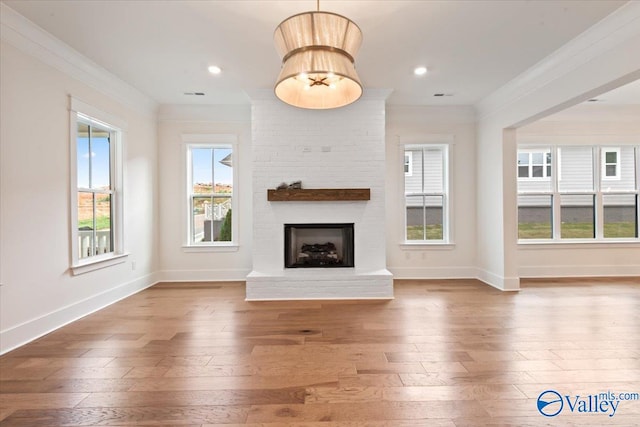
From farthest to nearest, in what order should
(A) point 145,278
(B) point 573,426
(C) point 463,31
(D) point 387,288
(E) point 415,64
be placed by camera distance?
(A) point 145,278, (D) point 387,288, (E) point 415,64, (C) point 463,31, (B) point 573,426

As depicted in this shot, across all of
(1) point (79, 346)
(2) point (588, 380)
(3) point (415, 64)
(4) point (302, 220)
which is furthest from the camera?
(4) point (302, 220)

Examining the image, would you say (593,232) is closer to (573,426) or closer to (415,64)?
(415,64)

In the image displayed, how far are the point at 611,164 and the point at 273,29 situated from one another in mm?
5935

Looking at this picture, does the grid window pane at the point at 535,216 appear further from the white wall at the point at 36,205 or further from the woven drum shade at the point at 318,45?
the white wall at the point at 36,205

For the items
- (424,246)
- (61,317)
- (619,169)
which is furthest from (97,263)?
(619,169)

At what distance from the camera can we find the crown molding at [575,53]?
2.55 meters

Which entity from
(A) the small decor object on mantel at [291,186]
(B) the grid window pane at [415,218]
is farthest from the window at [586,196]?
(A) the small decor object on mantel at [291,186]

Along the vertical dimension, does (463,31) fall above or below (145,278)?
above

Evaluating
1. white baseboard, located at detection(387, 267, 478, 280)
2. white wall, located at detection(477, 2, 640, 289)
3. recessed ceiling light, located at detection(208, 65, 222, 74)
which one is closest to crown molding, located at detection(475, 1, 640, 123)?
white wall, located at detection(477, 2, 640, 289)

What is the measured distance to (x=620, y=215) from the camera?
530 cm

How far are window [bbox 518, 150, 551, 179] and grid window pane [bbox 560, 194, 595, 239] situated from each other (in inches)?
19.8

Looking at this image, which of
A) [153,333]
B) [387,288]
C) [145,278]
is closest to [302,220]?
[387,288]

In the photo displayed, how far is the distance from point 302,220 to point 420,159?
7.81ft

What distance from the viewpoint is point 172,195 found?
201 inches
